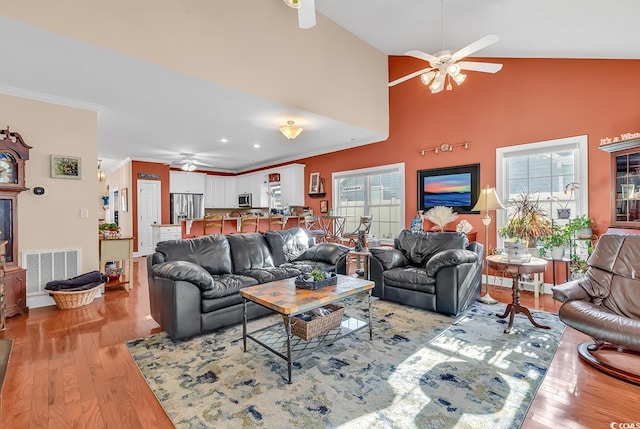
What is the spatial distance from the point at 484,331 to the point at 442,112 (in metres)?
3.86

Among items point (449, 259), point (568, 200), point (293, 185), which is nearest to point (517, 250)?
point (449, 259)

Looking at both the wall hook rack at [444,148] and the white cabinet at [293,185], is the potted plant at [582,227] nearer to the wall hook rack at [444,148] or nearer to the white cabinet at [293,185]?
the wall hook rack at [444,148]

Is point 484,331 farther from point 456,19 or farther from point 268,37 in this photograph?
point 268,37

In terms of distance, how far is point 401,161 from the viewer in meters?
6.11

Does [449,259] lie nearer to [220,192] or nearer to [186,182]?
[186,182]

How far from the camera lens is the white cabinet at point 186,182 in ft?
29.2

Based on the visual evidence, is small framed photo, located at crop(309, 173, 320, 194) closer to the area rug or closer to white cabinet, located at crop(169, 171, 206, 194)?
white cabinet, located at crop(169, 171, 206, 194)

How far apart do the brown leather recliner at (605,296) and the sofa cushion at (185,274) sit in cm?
307

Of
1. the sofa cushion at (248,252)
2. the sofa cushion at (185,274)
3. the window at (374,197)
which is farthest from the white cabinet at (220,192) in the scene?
the sofa cushion at (185,274)

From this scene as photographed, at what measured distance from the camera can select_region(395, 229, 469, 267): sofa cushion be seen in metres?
3.96

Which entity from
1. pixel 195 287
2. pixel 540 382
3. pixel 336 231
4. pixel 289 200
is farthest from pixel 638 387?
pixel 289 200

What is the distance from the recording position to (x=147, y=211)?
7.96 meters

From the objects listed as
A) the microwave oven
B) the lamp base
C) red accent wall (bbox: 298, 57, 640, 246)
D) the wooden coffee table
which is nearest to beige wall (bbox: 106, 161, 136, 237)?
the microwave oven

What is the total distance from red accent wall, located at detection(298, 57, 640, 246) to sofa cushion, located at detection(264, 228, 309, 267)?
245cm
